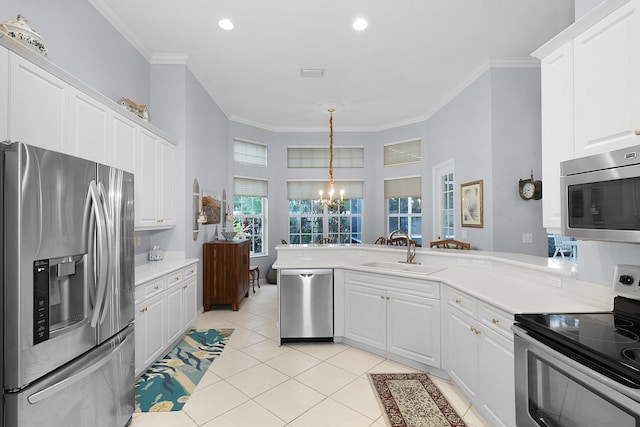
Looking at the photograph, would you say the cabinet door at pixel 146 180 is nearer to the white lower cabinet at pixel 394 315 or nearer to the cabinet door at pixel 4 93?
the cabinet door at pixel 4 93

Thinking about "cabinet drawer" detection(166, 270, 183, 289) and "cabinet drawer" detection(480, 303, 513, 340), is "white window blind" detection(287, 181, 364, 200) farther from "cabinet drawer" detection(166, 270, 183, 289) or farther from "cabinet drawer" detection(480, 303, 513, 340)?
"cabinet drawer" detection(480, 303, 513, 340)

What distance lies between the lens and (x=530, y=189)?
3.87m

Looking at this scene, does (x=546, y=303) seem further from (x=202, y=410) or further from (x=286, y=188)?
(x=286, y=188)

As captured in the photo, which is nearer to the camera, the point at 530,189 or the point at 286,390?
the point at 286,390

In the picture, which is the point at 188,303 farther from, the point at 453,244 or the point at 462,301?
the point at 453,244

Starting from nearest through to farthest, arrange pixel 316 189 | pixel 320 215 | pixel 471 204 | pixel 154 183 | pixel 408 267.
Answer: pixel 408 267 < pixel 154 183 < pixel 471 204 < pixel 316 189 < pixel 320 215

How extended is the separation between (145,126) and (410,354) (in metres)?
3.51

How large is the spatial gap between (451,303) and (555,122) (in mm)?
1485

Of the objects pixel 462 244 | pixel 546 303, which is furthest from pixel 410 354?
pixel 462 244

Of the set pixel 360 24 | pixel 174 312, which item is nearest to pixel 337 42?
pixel 360 24

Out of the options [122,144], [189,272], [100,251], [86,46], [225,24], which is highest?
[225,24]

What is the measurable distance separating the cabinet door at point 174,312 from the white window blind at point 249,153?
3609mm

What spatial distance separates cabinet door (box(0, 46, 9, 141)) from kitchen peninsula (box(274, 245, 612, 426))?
235 centimetres

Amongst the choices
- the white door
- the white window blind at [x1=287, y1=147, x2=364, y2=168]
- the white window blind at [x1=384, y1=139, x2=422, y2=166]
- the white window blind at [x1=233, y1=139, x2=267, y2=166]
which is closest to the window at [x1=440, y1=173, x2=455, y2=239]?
the white door
